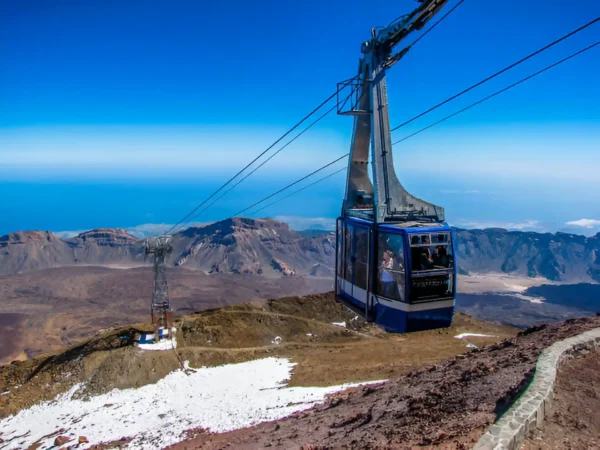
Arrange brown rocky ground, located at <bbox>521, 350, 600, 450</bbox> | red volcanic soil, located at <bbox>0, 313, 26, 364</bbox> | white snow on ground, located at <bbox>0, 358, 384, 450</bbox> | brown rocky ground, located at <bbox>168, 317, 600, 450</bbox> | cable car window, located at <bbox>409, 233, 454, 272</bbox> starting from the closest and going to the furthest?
1. brown rocky ground, located at <bbox>521, 350, 600, 450</bbox>
2. brown rocky ground, located at <bbox>168, 317, 600, 450</bbox>
3. cable car window, located at <bbox>409, 233, 454, 272</bbox>
4. white snow on ground, located at <bbox>0, 358, 384, 450</bbox>
5. red volcanic soil, located at <bbox>0, 313, 26, 364</bbox>

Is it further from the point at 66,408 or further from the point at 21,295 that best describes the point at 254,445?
the point at 21,295

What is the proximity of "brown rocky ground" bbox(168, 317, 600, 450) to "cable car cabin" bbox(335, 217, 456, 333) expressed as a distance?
1915 mm

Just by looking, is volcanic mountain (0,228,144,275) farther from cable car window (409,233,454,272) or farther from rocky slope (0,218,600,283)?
cable car window (409,233,454,272)

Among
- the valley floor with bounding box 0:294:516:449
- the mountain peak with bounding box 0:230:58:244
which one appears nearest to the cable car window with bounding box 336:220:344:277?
the valley floor with bounding box 0:294:516:449

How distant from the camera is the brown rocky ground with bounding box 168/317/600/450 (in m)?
7.67

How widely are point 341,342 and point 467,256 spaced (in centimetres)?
13523

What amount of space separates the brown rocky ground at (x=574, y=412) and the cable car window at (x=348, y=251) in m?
6.44

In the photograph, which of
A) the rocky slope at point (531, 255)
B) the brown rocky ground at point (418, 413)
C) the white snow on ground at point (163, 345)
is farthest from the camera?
the rocky slope at point (531, 255)

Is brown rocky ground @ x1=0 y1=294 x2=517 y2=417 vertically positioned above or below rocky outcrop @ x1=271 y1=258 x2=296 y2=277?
above

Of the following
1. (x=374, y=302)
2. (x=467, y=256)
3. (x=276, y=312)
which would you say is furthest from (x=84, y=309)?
(x=467, y=256)

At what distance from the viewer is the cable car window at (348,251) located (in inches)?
544

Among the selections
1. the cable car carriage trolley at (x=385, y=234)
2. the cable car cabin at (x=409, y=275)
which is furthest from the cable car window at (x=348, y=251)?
the cable car cabin at (x=409, y=275)

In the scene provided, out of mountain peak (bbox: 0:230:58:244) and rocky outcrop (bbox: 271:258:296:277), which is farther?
mountain peak (bbox: 0:230:58:244)

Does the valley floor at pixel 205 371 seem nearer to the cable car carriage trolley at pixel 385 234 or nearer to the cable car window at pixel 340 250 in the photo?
the cable car window at pixel 340 250
